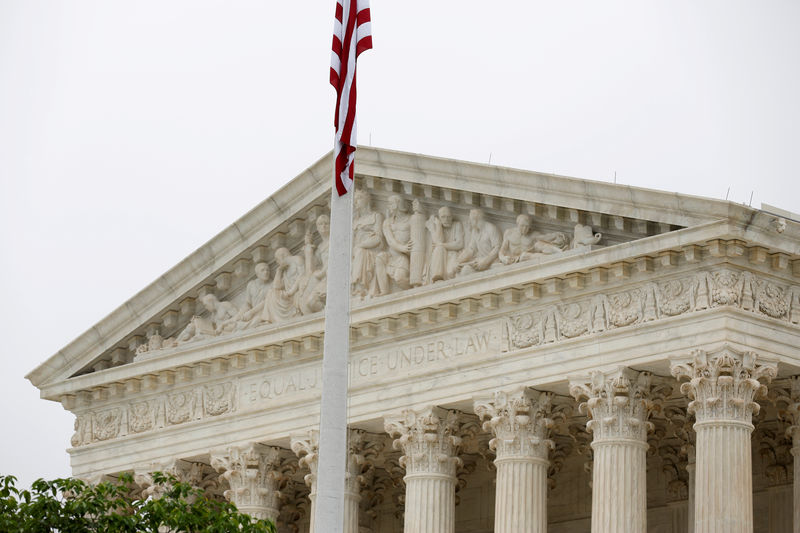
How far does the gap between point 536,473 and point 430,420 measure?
297 centimetres

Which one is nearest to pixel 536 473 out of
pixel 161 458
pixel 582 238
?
pixel 582 238

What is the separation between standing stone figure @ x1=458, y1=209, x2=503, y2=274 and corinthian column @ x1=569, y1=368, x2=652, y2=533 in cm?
385

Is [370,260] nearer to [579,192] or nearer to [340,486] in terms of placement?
[579,192]

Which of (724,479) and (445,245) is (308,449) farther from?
(724,479)

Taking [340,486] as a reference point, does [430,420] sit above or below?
above

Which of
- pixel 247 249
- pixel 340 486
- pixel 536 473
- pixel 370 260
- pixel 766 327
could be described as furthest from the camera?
pixel 247 249

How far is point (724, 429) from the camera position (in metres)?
39.3

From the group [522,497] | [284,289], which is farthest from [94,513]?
[284,289]

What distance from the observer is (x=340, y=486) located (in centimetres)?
2639

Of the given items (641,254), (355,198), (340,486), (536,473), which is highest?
(355,198)

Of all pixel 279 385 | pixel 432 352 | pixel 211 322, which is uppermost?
pixel 211 322

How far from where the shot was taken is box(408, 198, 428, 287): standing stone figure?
45375 mm

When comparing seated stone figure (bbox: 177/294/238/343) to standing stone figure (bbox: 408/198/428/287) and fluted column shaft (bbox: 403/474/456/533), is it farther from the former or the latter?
fluted column shaft (bbox: 403/474/456/533)

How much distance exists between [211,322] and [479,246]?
907 cm
